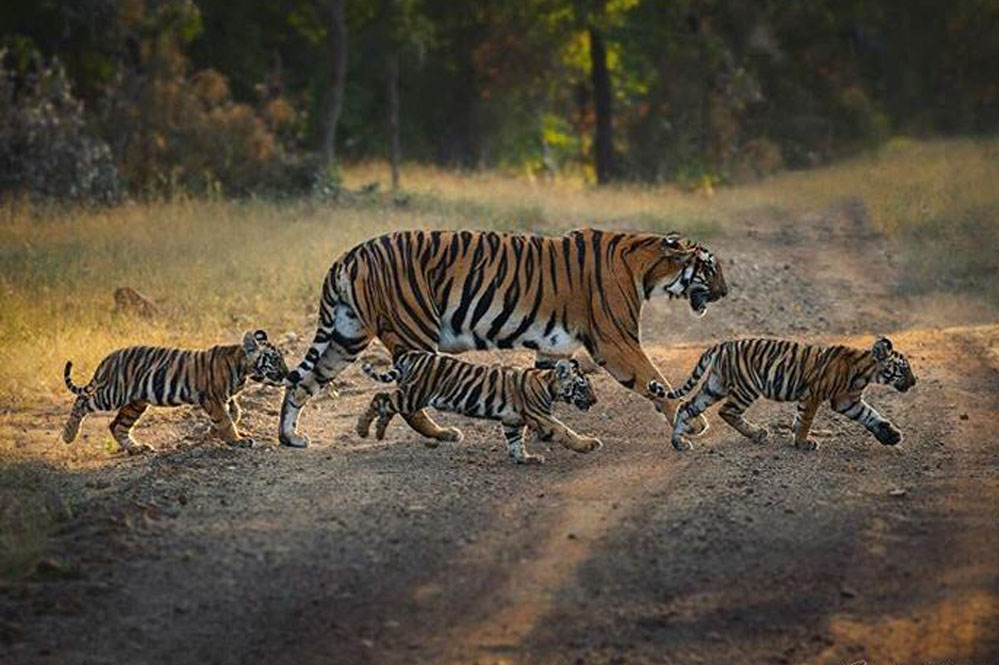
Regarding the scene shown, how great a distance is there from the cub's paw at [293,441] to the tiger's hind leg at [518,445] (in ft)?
4.32

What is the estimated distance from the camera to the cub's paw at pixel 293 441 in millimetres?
10484

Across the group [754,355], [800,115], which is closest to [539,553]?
[754,355]

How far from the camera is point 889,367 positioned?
1043 cm

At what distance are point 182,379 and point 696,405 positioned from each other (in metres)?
3.13

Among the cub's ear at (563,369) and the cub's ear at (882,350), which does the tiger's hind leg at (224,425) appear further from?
the cub's ear at (882,350)

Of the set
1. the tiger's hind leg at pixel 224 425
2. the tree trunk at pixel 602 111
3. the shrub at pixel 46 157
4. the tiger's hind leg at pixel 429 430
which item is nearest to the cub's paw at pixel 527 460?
the tiger's hind leg at pixel 429 430

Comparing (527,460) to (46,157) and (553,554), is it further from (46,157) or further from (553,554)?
(46,157)

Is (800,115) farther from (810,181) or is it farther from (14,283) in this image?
(14,283)

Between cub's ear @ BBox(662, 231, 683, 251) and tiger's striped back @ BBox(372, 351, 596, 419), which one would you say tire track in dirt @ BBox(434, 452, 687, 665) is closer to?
tiger's striped back @ BBox(372, 351, 596, 419)

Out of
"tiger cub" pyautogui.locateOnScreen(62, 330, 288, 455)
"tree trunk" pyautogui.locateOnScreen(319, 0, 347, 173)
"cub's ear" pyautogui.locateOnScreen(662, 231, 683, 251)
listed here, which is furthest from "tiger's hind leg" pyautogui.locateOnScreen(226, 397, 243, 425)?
"tree trunk" pyautogui.locateOnScreen(319, 0, 347, 173)

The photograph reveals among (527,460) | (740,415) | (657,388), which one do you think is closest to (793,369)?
(740,415)

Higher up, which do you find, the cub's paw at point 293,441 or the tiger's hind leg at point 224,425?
the tiger's hind leg at point 224,425

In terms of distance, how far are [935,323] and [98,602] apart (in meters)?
11.3

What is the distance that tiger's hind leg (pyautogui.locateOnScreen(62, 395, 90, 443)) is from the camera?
10625mm
